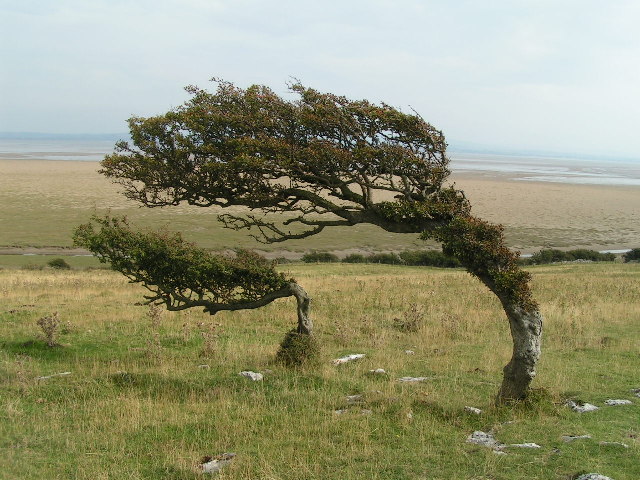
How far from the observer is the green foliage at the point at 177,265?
13758 mm

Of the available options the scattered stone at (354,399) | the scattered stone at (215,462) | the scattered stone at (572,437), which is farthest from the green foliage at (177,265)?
the scattered stone at (572,437)

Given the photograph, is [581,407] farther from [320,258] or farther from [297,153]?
[320,258]

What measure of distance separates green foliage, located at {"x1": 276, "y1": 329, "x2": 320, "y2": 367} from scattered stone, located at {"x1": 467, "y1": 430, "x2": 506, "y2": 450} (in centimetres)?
525

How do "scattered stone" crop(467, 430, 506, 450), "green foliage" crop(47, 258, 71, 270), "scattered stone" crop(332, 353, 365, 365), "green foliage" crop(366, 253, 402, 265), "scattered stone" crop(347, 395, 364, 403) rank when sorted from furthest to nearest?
"green foliage" crop(366, 253, 402, 265) < "green foliage" crop(47, 258, 71, 270) < "scattered stone" crop(332, 353, 365, 365) < "scattered stone" crop(347, 395, 364, 403) < "scattered stone" crop(467, 430, 506, 450)

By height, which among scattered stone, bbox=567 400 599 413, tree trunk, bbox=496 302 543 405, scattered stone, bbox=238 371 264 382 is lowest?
scattered stone, bbox=238 371 264 382

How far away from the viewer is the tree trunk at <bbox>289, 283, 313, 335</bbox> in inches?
558

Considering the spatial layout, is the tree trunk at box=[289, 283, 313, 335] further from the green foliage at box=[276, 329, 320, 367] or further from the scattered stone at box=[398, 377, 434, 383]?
the scattered stone at box=[398, 377, 434, 383]

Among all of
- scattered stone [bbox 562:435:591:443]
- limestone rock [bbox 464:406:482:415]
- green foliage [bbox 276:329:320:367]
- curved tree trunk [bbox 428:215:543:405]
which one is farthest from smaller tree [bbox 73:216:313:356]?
scattered stone [bbox 562:435:591:443]

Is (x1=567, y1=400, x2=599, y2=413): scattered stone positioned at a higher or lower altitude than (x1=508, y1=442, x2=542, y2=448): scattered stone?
lower

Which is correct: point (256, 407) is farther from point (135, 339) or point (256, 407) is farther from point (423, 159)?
point (135, 339)

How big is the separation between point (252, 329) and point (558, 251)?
42.2 metres

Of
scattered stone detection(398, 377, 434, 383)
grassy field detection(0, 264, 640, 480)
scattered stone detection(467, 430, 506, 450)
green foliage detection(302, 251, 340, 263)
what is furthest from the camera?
green foliage detection(302, 251, 340, 263)

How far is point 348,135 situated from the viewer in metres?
12.6

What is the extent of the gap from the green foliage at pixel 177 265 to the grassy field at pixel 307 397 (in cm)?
216
